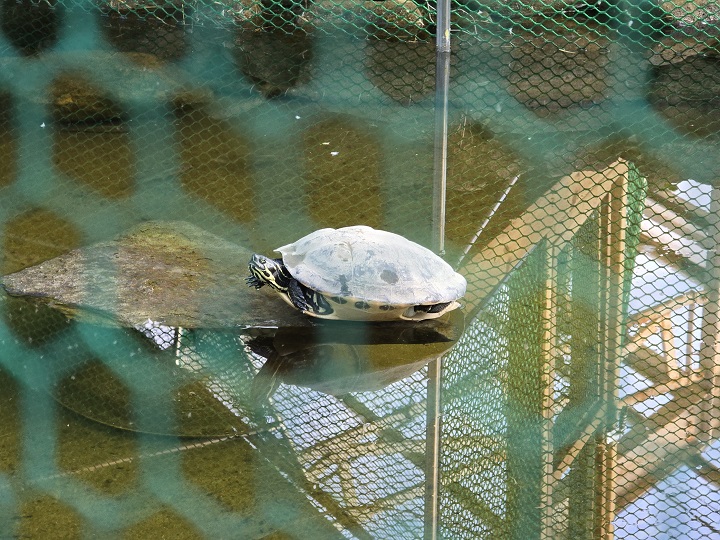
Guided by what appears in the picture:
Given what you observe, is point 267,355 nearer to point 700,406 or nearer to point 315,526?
point 315,526

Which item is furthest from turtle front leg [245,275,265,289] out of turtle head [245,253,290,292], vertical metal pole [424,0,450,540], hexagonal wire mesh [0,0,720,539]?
vertical metal pole [424,0,450,540]

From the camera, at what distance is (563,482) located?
1785 mm

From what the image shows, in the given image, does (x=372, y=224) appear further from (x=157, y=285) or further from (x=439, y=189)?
(x=157, y=285)

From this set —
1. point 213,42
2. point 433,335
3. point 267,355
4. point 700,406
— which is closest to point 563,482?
point 700,406

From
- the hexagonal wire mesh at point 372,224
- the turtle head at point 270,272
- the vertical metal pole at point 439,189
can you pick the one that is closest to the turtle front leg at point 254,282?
the turtle head at point 270,272

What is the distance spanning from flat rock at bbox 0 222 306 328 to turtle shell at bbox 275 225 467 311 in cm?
17

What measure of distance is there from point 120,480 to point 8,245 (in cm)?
117

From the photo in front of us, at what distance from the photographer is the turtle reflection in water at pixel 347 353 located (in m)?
2.08

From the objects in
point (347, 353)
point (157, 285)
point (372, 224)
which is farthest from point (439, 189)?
point (157, 285)

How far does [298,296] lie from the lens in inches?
88.7

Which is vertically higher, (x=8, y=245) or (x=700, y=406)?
(x=700, y=406)

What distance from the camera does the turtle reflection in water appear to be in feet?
6.82

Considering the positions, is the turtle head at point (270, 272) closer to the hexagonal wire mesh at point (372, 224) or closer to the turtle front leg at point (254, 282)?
the turtle front leg at point (254, 282)

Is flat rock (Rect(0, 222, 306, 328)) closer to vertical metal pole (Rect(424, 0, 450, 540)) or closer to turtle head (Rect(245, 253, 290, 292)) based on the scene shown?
turtle head (Rect(245, 253, 290, 292))
